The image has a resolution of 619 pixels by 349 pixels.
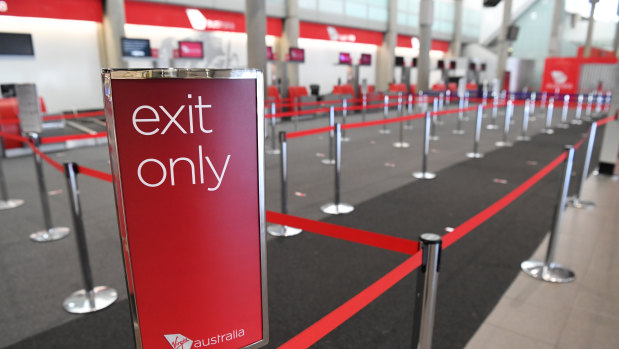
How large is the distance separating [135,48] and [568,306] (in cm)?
1344

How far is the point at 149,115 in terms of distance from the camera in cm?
106

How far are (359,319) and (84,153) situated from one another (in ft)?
27.6

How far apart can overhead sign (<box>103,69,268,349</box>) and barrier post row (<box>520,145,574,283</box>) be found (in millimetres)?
3033

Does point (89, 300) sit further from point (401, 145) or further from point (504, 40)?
point (504, 40)

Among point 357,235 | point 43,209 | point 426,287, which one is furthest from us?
point 43,209

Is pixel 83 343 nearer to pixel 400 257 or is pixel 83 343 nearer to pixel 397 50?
pixel 400 257

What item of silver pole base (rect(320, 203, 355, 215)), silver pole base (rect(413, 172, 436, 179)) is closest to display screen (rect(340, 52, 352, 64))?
silver pole base (rect(413, 172, 436, 179))

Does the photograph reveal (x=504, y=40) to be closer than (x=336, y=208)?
No

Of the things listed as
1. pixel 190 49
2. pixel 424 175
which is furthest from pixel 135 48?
pixel 424 175

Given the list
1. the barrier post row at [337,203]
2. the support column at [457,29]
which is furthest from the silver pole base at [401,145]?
the support column at [457,29]

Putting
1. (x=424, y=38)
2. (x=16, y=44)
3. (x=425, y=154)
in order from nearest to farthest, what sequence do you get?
(x=425, y=154)
(x=16, y=44)
(x=424, y=38)

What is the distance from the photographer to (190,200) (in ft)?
3.77

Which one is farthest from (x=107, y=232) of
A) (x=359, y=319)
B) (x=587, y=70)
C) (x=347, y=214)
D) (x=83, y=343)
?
(x=587, y=70)

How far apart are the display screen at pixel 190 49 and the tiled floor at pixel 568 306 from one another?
1285 centimetres
